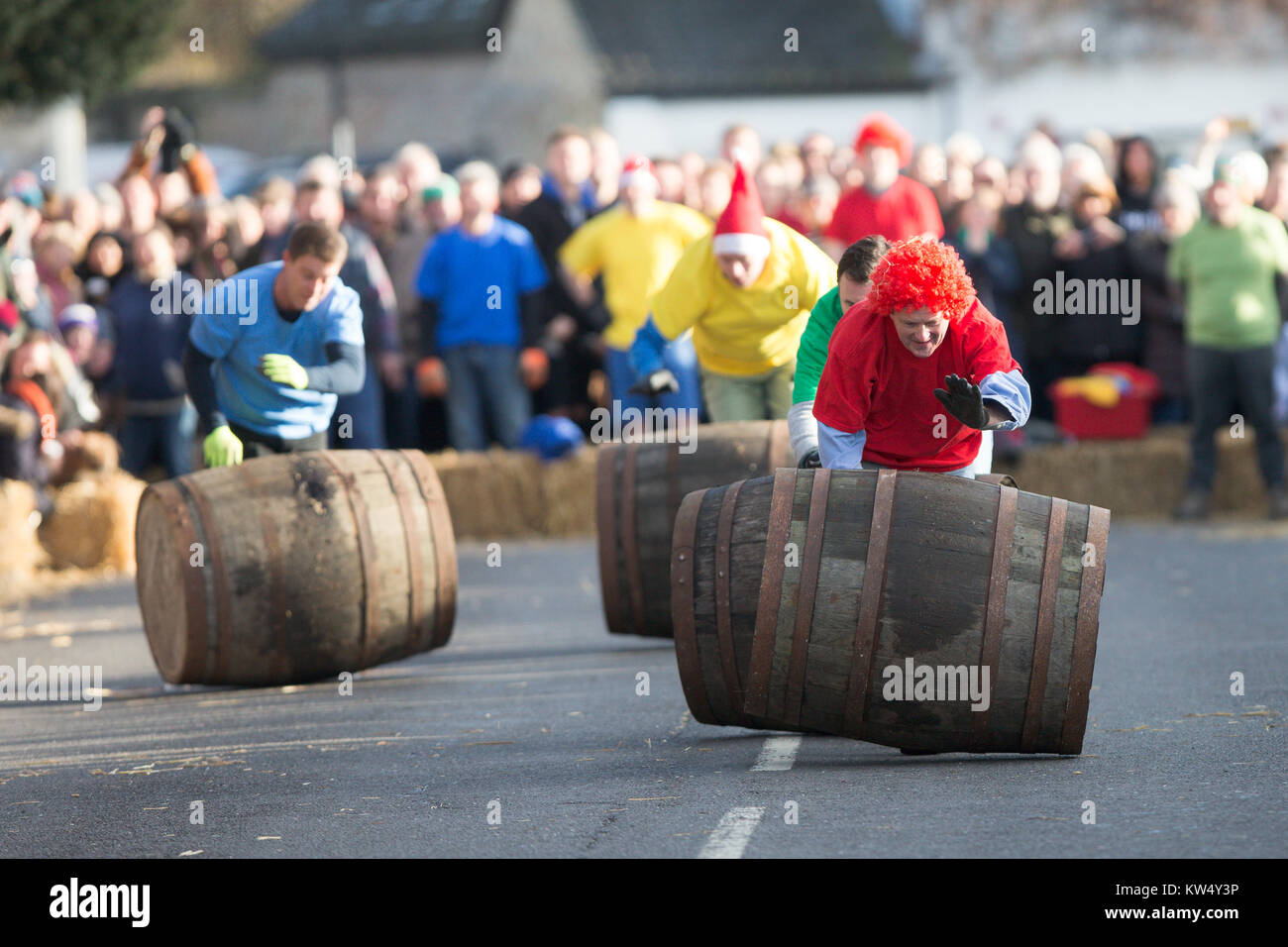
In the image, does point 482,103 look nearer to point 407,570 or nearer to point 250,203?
point 250,203

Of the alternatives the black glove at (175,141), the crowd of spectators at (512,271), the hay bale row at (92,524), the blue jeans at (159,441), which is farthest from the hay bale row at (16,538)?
the black glove at (175,141)

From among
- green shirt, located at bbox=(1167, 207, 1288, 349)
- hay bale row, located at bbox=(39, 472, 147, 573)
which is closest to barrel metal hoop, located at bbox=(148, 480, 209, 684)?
hay bale row, located at bbox=(39, 472, 147, 573)

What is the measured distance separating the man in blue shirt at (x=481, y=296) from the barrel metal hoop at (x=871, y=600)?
8.25 meters

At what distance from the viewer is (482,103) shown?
4869 centimetres

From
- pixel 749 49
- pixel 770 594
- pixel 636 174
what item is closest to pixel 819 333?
pixel 770 594

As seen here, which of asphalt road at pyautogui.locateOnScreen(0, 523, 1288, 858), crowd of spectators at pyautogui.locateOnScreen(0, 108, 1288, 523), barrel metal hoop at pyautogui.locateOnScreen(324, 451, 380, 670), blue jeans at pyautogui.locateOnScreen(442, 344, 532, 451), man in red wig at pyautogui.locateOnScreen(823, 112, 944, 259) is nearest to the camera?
asphalt road at pyautogui.locateOnScreen(0, 523, 1288, 858)

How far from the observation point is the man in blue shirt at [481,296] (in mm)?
15078

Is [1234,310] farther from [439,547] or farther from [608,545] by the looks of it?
[439,547]

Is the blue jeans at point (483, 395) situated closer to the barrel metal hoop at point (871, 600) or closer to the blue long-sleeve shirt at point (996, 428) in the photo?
the blue long-sleeve shirt at point (996, 428)

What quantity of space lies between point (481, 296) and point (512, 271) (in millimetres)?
277

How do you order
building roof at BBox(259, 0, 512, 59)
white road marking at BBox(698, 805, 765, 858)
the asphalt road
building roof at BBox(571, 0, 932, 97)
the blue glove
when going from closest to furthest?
white road marking at BBox(698, 805, 765, 858) → the asphalt road → the blue glove → building roof at BBox(571, 0, 932, 97) → building roof at BBox(259, 0, 512, 59)

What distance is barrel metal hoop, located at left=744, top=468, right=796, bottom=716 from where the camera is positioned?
719 cm

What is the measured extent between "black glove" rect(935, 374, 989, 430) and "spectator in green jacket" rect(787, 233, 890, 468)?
2.91 ft

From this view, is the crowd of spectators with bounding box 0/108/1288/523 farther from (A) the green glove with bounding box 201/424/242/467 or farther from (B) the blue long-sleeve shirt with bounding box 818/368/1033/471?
→ (B) the blue long-sleeve shirt with bounding box 818/368/1033/471
